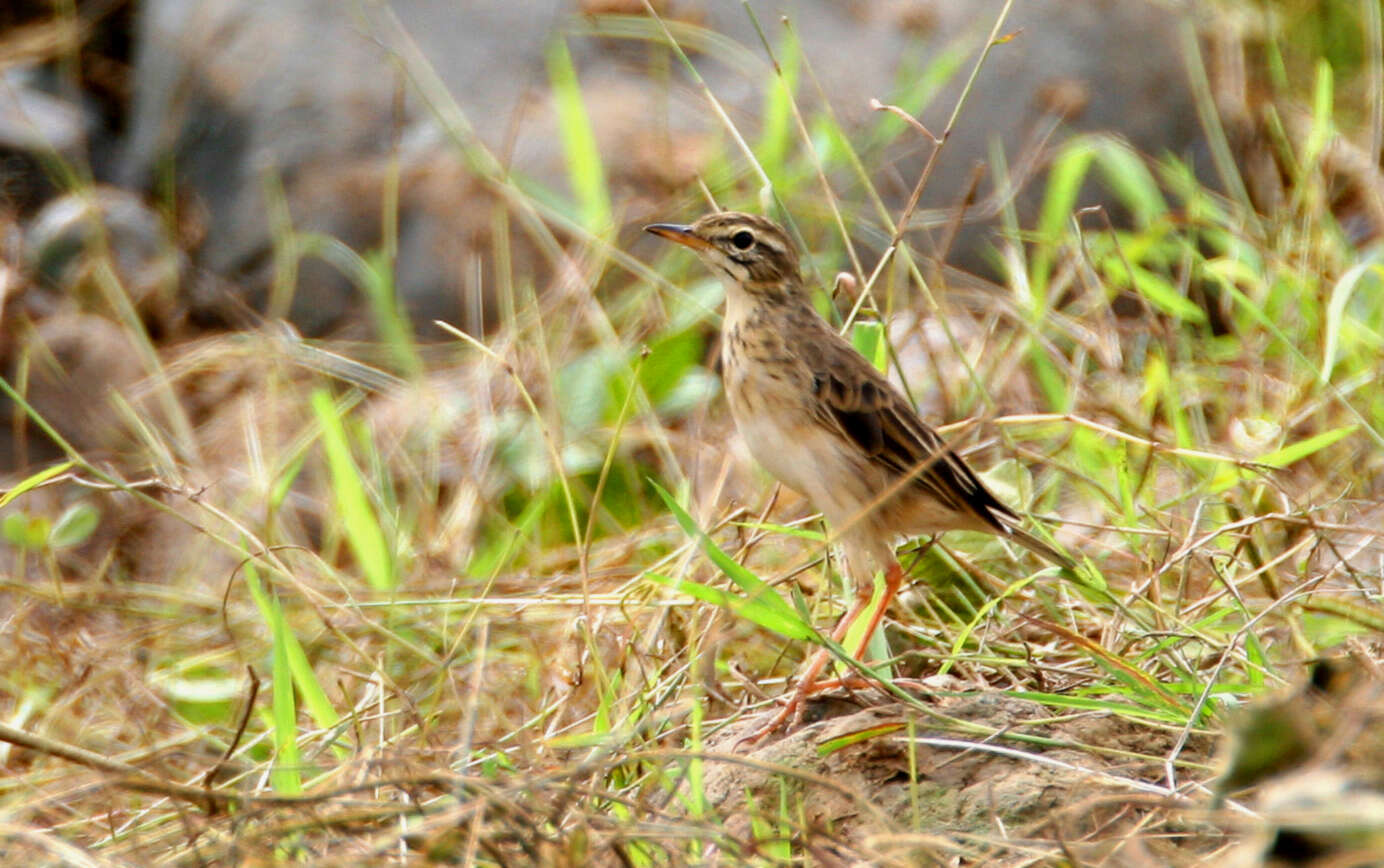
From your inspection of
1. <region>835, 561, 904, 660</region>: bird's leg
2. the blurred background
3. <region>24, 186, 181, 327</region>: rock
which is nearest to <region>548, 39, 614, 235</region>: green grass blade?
the blurred background

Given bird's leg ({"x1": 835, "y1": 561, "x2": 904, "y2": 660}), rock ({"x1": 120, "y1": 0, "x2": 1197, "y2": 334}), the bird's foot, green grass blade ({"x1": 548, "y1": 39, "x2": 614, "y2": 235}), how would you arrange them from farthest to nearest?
rock ({"x1": 120, "y1": 0, "x2": 1197, "y2": 334}), green grass blade ({"x1": 548, "y1": 39, "x2": 614, "y2": 235}), bird's leg ({"x1": 835, "y1": 561, "x2": 904, "y2": 660}), the bird's foot

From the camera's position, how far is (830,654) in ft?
10.7

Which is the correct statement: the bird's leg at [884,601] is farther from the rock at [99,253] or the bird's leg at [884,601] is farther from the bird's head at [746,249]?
the rock at [99,253]

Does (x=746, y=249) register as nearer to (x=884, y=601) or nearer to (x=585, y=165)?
(x=884, y=601)

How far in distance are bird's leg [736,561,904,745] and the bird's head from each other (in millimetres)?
887

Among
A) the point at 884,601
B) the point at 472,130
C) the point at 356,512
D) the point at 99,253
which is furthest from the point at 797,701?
the point at 99,253

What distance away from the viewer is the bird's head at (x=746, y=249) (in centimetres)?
412

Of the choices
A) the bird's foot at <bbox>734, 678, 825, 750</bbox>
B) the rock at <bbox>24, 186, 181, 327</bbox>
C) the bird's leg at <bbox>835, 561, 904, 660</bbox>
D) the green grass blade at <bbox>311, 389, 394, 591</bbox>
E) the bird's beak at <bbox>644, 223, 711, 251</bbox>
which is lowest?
the rock at <bbox>24, 186, 181, 327</bbox>

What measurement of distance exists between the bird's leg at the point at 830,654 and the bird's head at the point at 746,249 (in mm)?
887

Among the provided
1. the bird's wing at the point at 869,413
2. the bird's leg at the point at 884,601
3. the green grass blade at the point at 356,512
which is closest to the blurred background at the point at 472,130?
the green grass blade at the point at 356,512

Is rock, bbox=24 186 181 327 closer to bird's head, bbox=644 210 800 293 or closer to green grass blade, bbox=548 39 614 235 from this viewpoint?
green grass blade, bbox=548 39 614 235

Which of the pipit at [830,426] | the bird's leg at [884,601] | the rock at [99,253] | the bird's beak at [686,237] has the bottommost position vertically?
the rock at [99,253]

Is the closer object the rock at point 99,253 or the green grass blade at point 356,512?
the green grass blade at point 356,512

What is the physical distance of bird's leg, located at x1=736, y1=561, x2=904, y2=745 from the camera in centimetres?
331
